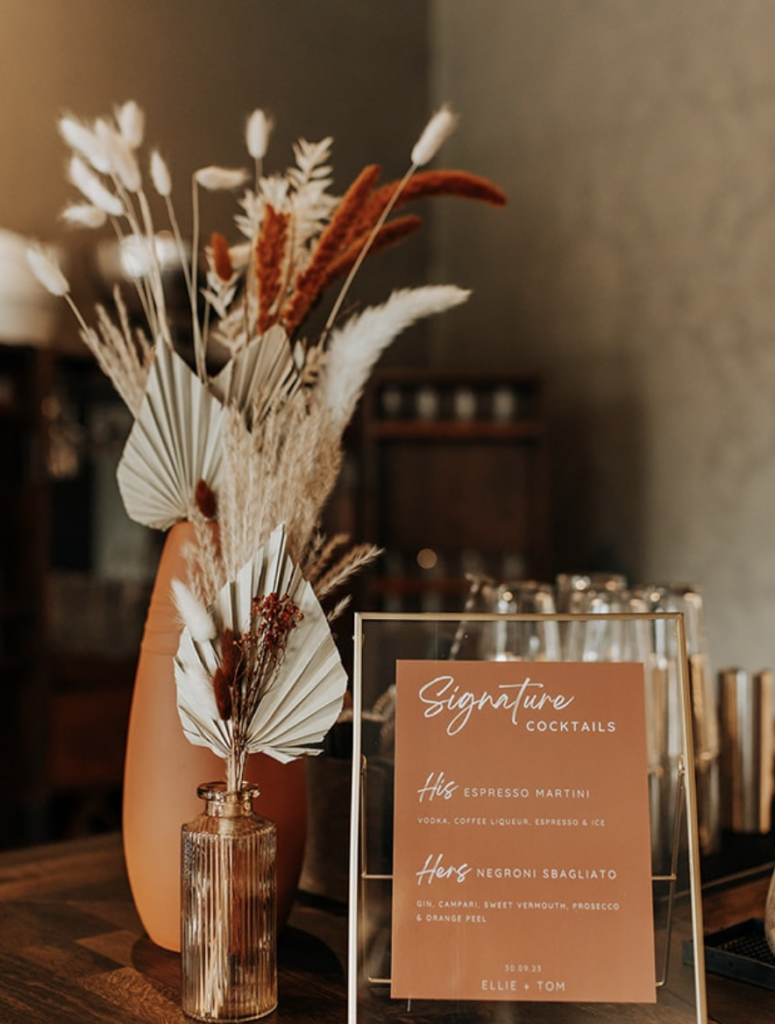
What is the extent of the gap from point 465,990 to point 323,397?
1.71 feet

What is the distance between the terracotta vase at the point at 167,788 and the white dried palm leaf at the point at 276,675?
10cm

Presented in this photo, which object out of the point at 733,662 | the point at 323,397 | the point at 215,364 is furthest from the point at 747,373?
the point at 323,397

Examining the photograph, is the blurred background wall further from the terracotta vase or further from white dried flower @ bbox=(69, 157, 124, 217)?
the terracotta vase

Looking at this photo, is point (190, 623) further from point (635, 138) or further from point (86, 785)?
point (635, 138)

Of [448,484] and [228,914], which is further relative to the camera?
[448,484]

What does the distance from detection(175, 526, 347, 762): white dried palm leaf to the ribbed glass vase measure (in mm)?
49

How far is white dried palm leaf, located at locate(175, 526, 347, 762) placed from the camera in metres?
0.84

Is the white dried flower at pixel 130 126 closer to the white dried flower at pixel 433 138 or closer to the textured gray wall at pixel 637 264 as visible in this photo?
the white dried flower at pixel 433 138

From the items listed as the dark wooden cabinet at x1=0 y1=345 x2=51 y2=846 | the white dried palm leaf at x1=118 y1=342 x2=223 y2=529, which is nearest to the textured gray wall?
the dark wooden cabinet at x1=0 y1=345 x2=51 y2=846

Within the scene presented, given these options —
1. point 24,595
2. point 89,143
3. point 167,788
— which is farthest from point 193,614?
point 24,595

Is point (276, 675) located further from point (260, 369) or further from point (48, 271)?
point (48, 271)

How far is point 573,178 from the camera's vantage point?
14.1ft

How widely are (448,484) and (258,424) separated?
Answer: 310cm
